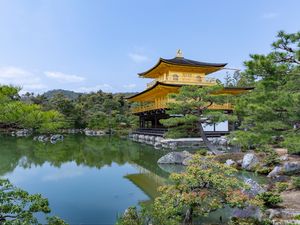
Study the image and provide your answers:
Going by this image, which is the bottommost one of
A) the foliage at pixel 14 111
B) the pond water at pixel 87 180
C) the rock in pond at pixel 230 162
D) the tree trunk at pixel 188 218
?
the pond water at pixel 87 180

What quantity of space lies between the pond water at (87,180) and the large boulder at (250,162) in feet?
9.43

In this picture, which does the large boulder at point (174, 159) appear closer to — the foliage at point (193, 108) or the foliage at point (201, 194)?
the foliage at point (193, 108)

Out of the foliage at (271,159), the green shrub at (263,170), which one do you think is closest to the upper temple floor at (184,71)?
the foliage at (271,159)

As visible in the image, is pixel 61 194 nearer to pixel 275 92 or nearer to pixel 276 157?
pixel 275 92

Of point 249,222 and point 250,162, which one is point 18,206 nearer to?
point 249,222

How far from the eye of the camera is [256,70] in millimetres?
5898

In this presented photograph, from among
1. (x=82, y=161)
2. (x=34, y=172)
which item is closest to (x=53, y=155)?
(x=82, y=161)

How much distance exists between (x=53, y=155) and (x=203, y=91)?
339 inches

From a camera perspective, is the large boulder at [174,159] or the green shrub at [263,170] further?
the large boulder at [174,159]

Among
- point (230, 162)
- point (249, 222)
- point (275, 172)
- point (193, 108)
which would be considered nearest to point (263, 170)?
point (275, 172)

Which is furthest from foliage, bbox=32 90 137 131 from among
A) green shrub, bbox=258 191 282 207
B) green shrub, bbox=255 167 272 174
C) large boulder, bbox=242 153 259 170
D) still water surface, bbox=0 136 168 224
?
green shrub, bbox=258 191 282 207

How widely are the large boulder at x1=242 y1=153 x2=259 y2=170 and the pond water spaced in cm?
287

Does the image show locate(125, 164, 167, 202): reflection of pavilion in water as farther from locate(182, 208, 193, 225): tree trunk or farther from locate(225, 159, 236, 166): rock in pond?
locate(225, 159, 236, 166): rock in pond

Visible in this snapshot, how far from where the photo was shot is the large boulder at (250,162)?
9.67m
